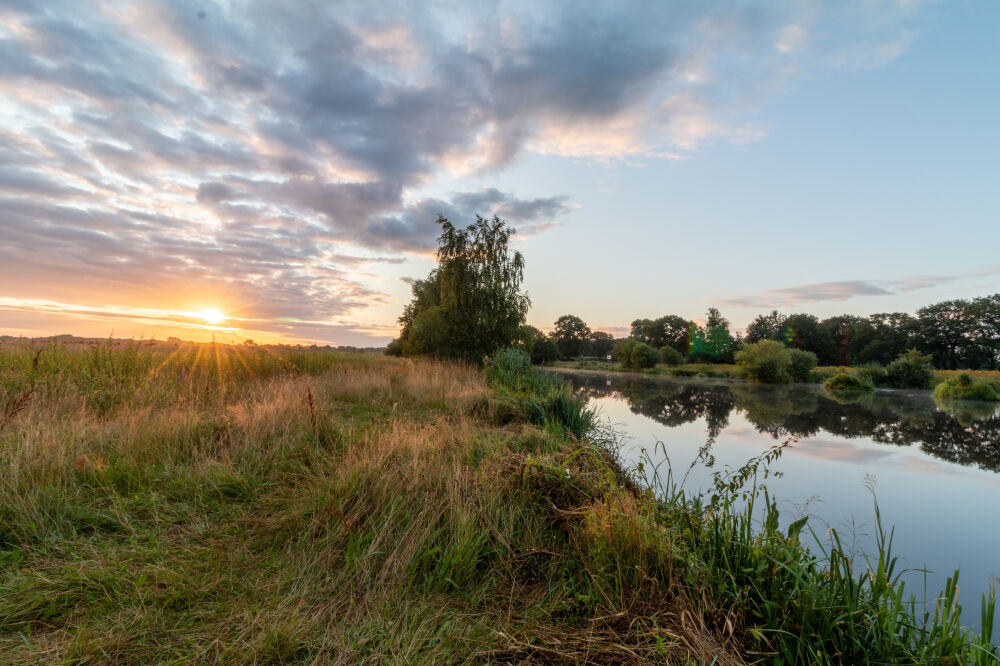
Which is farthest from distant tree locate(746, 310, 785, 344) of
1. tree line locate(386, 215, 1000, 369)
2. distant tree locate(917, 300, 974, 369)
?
distant tree locate(917, 300, 974, 369)

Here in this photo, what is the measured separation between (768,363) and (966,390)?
12.8 meters

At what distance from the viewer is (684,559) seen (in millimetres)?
2385

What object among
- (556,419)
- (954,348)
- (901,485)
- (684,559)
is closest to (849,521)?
(901,485)

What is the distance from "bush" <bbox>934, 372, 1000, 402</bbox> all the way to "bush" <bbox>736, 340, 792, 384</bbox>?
11020 mm

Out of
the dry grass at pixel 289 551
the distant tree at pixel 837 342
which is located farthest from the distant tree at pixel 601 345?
the dry grass at pixel 289 551

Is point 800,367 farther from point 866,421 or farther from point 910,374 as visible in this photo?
point 866,421

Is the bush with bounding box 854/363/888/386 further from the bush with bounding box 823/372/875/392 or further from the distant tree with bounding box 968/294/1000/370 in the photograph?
the distant tree with bounding box 968/294/1000/370

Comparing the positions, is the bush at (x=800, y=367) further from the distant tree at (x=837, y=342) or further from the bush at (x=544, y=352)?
the distant tree at (x=837, y=342)

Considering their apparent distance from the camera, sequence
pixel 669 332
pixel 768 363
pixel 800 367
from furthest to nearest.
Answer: pixel 669 332, pixel 800 367, pixel 768 363

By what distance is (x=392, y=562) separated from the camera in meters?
2.73

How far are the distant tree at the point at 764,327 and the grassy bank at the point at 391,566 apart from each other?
83661 mm

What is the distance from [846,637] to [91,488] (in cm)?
584

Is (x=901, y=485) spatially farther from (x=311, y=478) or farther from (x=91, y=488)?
(x=91, y=488)

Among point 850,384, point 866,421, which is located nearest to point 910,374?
point 850,384
